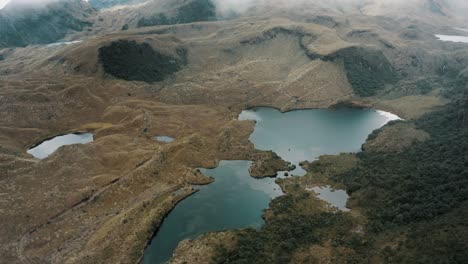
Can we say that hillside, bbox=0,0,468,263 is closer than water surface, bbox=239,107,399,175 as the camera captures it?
Yes

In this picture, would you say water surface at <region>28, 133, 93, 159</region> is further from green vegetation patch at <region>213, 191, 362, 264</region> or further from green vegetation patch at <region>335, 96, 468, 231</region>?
green vegetation patch at <region>335, 96, 468, 231</region>

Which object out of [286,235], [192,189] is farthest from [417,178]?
[192,189]

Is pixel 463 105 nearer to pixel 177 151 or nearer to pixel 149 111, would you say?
pixel 177 151

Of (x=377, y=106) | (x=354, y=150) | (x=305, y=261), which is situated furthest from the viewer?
(x=377, y=106)

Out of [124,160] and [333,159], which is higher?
[124,160]

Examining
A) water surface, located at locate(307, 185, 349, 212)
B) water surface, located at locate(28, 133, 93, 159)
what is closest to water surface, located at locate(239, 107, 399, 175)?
water surface, located at locate(307, 185, 349, 212)

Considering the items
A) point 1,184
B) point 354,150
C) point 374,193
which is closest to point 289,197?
point 374,193

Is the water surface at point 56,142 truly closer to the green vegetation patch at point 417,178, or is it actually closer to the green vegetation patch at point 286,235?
the green vegetation patch at point 286,235
